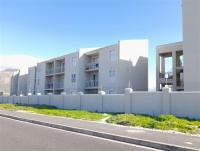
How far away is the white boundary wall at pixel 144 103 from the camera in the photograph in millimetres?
18781

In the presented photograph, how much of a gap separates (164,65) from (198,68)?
1060cm

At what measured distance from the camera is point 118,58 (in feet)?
121

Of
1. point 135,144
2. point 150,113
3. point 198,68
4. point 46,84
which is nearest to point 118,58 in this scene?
point 198,68

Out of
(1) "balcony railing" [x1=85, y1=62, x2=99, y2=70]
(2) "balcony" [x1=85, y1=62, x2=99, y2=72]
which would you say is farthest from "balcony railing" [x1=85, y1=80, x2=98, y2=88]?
(1) "balcony railing" [x1=85, y1=62, x2=99, y2=70]

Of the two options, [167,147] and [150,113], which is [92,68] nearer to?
[150,113]

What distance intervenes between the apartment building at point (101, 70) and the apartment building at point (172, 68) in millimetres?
4380

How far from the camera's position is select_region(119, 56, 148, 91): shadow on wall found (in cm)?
3709

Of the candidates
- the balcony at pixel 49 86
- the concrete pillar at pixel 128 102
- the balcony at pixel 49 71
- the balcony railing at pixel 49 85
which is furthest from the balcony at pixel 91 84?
the concrete pillar at pixel 128 102

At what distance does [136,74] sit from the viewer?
38.4 metres

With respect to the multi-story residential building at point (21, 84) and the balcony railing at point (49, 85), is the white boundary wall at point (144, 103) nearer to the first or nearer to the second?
the balcony railing at point (49, 85)

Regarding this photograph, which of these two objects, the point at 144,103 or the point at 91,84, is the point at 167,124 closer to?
the point at 144,103

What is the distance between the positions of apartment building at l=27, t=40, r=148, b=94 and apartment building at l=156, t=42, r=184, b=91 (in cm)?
438

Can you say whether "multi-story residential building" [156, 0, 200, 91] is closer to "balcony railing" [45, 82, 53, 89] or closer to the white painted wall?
the white painted wall

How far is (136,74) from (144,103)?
55.5 ft
